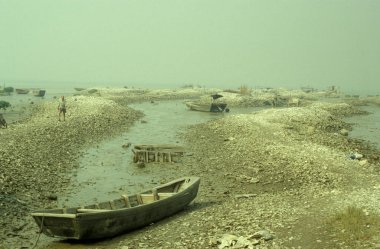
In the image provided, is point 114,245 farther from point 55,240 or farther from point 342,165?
point 342,165

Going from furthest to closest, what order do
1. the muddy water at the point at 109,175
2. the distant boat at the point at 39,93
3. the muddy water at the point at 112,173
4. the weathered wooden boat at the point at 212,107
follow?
the distant boat at the point at 39,93, the weathered wooden boat at the point at 212,107, the muddy water at the point at 112,173, the muddy water at the point at 109,175

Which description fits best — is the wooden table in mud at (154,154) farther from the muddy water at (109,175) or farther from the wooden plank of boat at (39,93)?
the wooden plank of boat at (39,93)

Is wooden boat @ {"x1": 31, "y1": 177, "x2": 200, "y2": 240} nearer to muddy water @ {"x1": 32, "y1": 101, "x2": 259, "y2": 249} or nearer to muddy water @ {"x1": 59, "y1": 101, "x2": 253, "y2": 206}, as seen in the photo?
muddy water @ {"x1": 32, "y1": 101, "x2": 259, "y2": 249}

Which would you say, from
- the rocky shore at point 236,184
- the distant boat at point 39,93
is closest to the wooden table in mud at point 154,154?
the rocky shore at point 236,184

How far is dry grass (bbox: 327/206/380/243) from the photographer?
9.66 meters

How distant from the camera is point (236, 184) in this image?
1772cm

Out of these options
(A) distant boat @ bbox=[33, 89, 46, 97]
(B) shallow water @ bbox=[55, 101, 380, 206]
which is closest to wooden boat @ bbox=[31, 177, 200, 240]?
(B) shallow water @ bbox=[55, 101, 380, 206]

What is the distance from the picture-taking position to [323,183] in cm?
1636

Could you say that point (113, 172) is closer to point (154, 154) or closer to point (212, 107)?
point (154, 154)

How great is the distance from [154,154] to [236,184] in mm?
7216

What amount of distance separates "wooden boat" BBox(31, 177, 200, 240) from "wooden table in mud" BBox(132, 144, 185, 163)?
26.5 ft

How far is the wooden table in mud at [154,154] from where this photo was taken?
22.5 m

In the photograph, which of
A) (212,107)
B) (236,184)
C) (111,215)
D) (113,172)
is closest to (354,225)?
(111,215)

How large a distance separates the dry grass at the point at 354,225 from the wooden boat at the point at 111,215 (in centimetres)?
561
